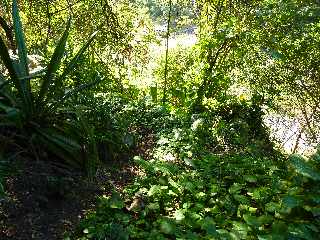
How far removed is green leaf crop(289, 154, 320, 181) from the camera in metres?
2.17

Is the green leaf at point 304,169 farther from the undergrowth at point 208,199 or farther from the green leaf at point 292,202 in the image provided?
the green leaf at point 292,202

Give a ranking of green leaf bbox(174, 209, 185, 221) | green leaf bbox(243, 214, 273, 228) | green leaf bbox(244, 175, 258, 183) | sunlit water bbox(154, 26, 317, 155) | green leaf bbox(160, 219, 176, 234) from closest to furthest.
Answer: green leaf bbox(243, 214, 273, 228)
green leaf bbox(160, 219, 176, 234)
green leaf bbox(174, 209, 185, 221)
green leaf bbox(244, 175, 258, 183)
sunlit water bbox(154, 26, 317, 155)

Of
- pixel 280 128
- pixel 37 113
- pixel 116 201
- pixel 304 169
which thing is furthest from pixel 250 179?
pixel 280 128

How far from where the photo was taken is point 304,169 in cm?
221

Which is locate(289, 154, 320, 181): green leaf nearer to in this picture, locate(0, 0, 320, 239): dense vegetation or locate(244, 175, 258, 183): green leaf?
locate(0, 0, 320, 239): dense vegetation

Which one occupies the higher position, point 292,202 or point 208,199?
point 208,199

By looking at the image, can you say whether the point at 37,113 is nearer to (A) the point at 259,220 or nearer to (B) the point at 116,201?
(B) the point at 116,201

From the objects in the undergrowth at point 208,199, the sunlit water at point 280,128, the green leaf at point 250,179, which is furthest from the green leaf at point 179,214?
the sunlit water at point 280,128

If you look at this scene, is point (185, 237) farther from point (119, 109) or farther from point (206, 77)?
point (206, 77)

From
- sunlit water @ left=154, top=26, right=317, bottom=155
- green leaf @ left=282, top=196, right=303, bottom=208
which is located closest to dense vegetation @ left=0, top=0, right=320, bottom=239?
green leaf @ left=282, top=196, right=303, bottom=208

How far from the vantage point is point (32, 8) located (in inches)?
406

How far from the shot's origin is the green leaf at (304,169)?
7.11 feet

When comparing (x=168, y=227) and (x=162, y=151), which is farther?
(x=162, y=151)

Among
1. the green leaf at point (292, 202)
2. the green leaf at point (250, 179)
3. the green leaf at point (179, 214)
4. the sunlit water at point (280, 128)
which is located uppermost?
the sunlit water at point (280, 128)
